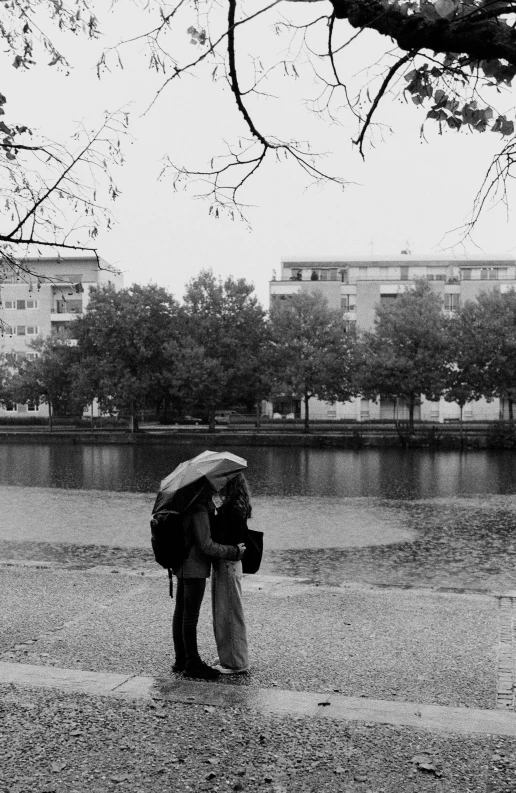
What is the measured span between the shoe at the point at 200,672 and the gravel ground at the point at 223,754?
723 mm

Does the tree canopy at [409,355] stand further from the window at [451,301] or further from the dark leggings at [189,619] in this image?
the dark leggings at [189,619]

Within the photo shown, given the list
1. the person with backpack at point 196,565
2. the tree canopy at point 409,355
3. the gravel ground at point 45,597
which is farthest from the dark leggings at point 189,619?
the tree canopy at point 409,355

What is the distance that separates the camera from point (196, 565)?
20.6ft

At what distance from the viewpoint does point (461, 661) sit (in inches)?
265

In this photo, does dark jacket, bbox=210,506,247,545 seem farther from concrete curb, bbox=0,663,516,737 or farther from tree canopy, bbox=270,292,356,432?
tree canopy, bbox=270,292,356,432

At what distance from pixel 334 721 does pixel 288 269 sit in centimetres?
8593

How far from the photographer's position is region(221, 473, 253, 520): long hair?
6.37 metres

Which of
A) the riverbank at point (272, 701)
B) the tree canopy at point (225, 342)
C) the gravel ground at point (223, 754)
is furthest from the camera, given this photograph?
the tree canopy at point (225, 342)

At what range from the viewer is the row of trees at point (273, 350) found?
5212 cm

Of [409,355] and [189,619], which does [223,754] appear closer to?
[189,619]

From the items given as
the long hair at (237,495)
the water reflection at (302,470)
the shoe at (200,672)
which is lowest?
the water reflection at (302,470)

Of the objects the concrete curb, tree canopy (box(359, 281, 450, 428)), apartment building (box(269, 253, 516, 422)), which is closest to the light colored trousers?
the concrete curb

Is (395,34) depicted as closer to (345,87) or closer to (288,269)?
(345,87)

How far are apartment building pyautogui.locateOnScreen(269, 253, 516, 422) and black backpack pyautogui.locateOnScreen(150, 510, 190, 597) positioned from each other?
6657 centimetres
